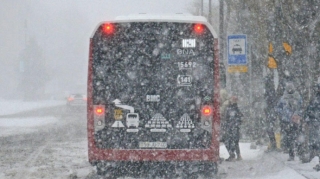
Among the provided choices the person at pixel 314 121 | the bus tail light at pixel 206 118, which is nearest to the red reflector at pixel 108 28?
the bus tail light at pixel 206 118

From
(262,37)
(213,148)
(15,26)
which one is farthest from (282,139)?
(15,26)

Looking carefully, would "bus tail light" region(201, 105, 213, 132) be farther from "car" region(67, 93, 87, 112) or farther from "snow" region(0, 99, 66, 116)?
"snow" region(0, 99, 66, 116)

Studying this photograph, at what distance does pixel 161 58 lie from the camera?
12.7 meters

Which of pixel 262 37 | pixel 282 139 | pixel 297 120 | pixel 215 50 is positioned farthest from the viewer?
pixel 262 37

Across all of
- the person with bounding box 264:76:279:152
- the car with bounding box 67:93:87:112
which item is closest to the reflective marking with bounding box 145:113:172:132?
the person with bounding box 264:76:279:152

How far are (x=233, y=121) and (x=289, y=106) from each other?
1426 mm

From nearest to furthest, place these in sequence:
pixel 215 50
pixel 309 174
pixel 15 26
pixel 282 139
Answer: pixel 215 50, pixel 309 174, pixel 282 139, pixel 15 26

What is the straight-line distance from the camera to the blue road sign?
1977cm

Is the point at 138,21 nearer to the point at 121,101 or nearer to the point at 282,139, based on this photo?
the point at 121,101

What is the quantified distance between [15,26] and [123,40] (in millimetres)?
174980

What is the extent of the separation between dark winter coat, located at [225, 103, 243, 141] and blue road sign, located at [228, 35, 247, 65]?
10.5 feet

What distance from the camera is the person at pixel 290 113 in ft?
51.8

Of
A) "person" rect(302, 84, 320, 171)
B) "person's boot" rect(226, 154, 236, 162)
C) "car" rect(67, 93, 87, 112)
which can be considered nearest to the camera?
"person" rect(302, 84, 320, 171)

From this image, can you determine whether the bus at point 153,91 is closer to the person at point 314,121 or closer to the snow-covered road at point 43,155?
the snow-covered road at point 43,155
